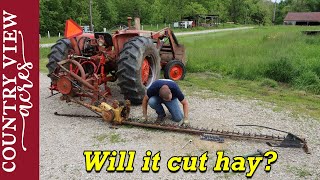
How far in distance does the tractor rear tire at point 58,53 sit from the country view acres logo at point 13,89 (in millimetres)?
1325

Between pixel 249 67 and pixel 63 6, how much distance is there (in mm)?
32886

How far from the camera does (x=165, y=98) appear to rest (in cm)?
542

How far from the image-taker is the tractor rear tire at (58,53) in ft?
23.6

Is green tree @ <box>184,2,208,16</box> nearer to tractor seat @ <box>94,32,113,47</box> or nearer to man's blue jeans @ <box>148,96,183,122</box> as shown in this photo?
tractor seat @ <box>94,32,113,47</box>

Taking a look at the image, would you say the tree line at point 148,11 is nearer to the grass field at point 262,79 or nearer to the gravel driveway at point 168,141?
the grass field at point 262,79

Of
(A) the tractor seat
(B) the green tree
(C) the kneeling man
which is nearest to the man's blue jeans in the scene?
(C) the kneeling man

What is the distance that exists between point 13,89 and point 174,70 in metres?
4.91

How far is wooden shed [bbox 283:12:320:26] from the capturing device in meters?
61.9

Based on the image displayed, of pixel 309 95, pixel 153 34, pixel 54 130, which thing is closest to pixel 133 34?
pixel 153 34

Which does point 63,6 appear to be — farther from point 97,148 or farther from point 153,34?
point 97,148

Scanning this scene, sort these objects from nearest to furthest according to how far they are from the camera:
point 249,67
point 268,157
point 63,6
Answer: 1. point 268,157
2. point 249,67
3. point 63,6

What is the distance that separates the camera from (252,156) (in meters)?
4.45

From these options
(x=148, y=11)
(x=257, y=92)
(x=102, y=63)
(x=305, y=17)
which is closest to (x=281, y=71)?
(x=257, y=92)

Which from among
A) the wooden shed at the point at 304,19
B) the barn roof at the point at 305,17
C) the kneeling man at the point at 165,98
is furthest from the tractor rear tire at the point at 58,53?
the barn roof at the point at 305,17
